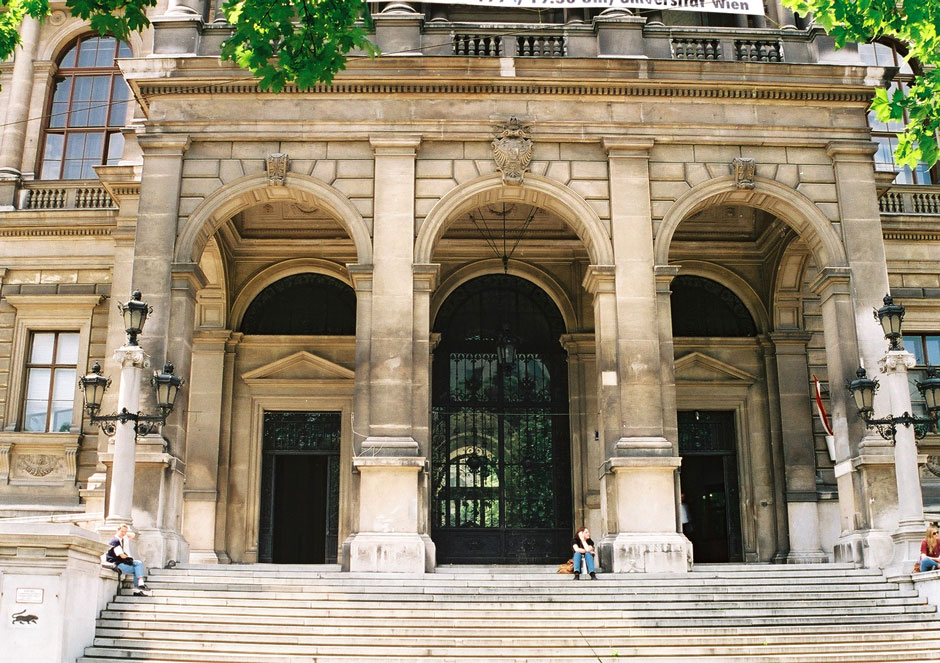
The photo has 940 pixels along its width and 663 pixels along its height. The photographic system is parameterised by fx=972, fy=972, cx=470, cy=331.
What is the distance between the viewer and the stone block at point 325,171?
797 inches

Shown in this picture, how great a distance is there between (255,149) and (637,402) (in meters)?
9.50

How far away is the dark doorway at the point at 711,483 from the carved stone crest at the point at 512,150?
25.7ft

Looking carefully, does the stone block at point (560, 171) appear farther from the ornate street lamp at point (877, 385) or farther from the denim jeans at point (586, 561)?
the denim jeans at point (586, 561)

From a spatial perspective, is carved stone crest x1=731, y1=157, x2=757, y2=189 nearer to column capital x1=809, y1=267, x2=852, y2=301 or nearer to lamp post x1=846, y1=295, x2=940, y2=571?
column capital x1=809, y1=267, x2=852, y2=301

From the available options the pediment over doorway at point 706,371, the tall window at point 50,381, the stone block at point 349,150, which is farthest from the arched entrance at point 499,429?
the tall window at point 50,381

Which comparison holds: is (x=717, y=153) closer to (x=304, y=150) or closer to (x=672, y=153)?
(x=672, y=153)

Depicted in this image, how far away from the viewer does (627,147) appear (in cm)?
2047

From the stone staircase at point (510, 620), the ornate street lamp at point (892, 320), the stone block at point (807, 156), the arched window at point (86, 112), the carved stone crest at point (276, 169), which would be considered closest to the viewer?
the stone staircase at point (510, 620)

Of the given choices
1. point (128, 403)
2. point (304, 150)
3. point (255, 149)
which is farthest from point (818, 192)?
point (128, 403)

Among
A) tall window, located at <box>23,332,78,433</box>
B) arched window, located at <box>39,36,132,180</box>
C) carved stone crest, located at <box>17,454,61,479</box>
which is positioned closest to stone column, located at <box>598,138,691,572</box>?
carved stone crest, located at <box>17,454,61,479</box>

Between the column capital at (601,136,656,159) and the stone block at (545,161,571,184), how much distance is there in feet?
3.06

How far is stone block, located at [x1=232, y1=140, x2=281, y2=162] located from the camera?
2044cm

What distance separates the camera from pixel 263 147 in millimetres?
20516

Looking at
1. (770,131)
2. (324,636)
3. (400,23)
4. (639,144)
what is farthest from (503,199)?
(324,636)
